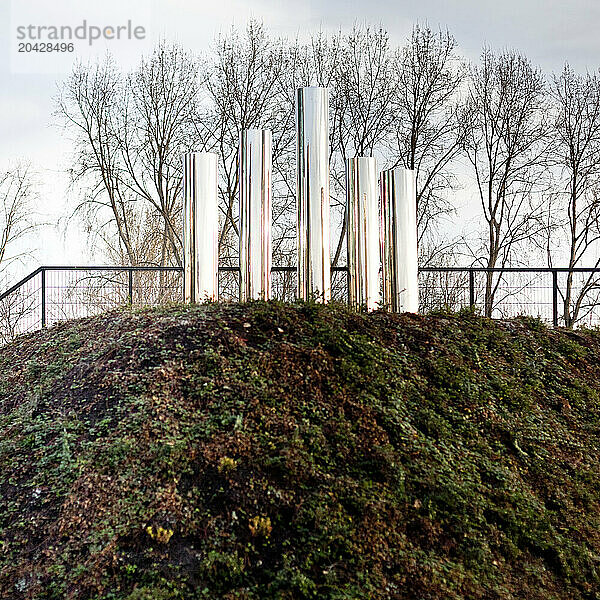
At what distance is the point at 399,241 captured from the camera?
942 cm

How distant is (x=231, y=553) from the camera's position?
5.01 meters

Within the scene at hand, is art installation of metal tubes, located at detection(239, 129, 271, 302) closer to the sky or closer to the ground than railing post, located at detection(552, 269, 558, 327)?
closer to the sky

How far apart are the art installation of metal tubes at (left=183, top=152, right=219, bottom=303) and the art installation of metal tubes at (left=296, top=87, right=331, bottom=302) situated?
1.07 m

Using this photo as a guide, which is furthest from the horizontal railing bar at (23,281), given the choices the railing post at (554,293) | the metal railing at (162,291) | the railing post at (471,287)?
the railing post at (554,293)

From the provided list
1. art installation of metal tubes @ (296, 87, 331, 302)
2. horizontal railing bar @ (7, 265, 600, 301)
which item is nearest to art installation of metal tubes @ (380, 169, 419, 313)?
art installation of metal tubes @ (296, 87, 331, 302)

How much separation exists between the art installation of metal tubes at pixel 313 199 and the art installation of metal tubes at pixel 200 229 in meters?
1.07

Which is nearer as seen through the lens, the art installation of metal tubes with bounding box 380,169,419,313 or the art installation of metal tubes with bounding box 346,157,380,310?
the art installation of metal tubes with bounding box 346,157,380,310

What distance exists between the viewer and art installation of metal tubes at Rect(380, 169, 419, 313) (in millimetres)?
9301

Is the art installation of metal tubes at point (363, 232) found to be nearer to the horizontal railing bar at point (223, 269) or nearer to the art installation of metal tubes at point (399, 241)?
the art installation of metal tubes at point (399, 241)

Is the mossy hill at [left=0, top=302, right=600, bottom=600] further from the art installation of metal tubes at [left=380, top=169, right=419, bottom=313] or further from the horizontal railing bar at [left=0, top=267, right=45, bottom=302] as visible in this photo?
the horizontal railing bar at [left=0, top=267, right=45, bottom=302]

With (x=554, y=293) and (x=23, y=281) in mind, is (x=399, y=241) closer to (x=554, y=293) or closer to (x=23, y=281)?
(x=554, y=293)

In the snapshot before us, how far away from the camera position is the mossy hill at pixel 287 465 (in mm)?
5059

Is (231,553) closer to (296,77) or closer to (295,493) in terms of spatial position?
(295,493)

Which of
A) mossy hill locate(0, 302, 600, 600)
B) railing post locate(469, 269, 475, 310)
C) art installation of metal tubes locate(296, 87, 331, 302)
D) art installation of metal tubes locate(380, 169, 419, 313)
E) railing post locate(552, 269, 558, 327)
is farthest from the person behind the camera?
railing post locate(552, 269, 558, 327)
